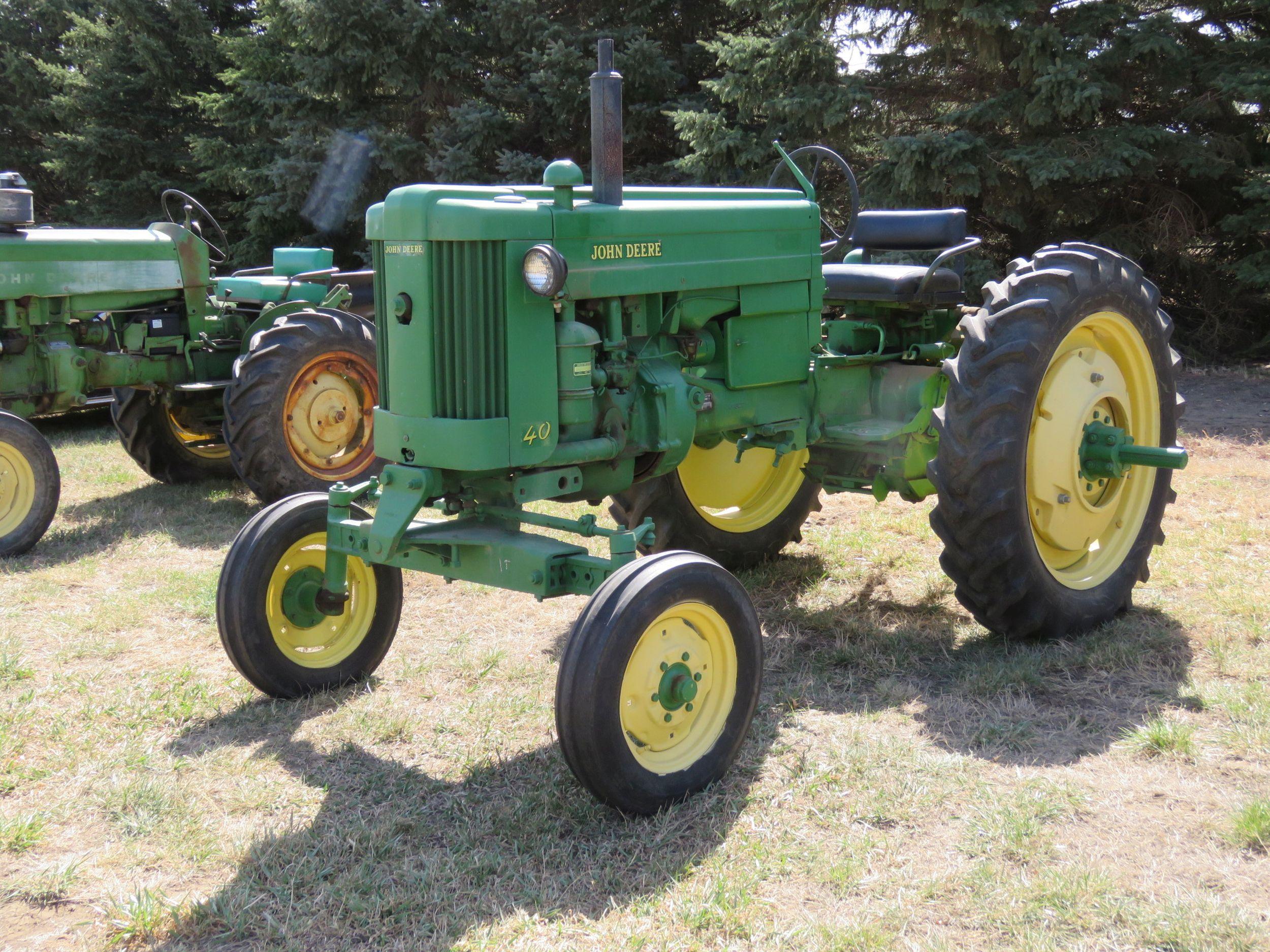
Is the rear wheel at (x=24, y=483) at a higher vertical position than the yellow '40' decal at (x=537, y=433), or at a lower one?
lower

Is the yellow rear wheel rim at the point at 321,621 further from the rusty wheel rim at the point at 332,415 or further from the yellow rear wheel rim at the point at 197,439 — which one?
the yellow rear wheel rim at the point at 197,439

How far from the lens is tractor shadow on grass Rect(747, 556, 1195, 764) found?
3584 millimetres

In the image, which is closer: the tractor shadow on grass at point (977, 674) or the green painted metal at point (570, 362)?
the green painted metal at point (570, 362)

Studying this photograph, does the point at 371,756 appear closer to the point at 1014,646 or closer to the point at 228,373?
the point at 1014,646

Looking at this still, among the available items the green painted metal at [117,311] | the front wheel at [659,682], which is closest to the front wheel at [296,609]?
the front wheel at [659,682]

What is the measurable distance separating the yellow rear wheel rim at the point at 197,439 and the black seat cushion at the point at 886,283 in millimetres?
4283

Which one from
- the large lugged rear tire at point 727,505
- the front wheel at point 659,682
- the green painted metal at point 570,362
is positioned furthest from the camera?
the large lugged rear tire at point 727,505

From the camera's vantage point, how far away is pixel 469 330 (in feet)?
10.8

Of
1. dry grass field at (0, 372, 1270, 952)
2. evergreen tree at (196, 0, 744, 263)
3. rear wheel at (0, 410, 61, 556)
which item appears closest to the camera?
dry grass field at (0, 372, 1270, 952)

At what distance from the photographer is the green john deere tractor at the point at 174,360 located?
20.9 ft

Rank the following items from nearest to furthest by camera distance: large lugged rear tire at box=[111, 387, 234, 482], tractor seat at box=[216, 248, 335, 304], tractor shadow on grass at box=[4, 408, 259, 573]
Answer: tractor shadow on grass at box=[4, 408, 259, 573] < large lugged rear tire at box=[111, 387, 234, 482] < tractor seat at box=[216, 248, 335, 304]

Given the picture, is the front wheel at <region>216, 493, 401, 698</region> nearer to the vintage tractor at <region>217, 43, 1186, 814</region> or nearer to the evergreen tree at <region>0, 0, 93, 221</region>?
the vintage tractor at <region>217, 43, 1186, 814</region>

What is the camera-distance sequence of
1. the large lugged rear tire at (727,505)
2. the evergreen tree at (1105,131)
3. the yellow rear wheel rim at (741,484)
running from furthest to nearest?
1. the evergreen tree at (1105,131)
2. the yellow rear wheel rim at (741,484)
3. the large lugged rear tire at (727,505)

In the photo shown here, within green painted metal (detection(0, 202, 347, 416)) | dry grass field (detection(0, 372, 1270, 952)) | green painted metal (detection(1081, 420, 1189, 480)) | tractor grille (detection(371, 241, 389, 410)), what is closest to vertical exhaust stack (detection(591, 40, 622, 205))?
tractor grille (detection(371, 241, 389, 410))
